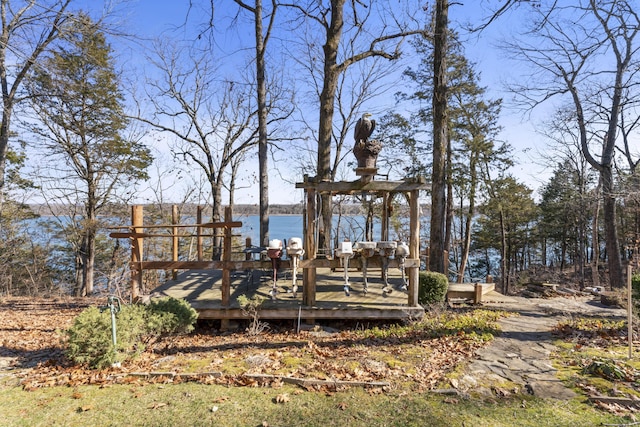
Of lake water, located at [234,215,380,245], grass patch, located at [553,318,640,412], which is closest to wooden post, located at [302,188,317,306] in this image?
grass patch, located at [553,318,640,412]

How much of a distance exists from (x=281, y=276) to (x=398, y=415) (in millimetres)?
5621

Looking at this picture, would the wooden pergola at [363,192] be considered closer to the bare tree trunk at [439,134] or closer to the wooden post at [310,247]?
the wooden post at [310,247]

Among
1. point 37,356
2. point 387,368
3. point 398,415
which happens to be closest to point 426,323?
point 387,368

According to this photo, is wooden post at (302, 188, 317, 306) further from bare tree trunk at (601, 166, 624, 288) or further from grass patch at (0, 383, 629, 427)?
bare tree trunk at (601, 166, 624, 288)

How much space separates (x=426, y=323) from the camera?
19.1ft

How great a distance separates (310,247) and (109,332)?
10.3 feet

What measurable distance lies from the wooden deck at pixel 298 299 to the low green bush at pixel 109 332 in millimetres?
930

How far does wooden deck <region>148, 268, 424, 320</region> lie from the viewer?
5855 mm

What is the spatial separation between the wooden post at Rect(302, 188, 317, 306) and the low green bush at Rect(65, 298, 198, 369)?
221cm

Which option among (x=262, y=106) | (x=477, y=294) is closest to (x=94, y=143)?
(x=262, y=106)

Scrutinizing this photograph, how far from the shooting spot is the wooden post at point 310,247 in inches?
224

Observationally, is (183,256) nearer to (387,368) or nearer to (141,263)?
(141,263)

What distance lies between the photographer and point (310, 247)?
5.80 meters

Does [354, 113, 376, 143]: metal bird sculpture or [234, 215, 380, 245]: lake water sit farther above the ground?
[354, 113, 376, 143]: metal bird sculpture
